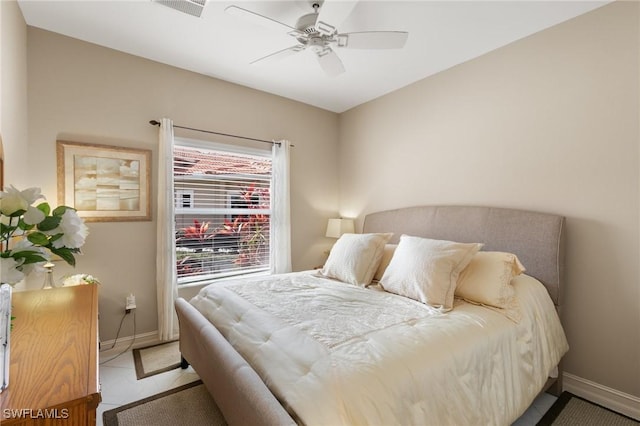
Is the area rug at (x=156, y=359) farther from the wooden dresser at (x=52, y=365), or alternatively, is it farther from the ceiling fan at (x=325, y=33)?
the ceiling fan at (x=325, y=33)

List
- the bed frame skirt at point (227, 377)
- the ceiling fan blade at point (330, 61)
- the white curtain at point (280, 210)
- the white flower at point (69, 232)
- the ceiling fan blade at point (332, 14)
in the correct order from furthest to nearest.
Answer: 1. the white curtain at point (280, 210)
2. the ceiling fan blade at point (330, 61)
3. the ceiling fan blade at point (332, 14)
4. the bed frame skirt at point (227, 377)
5. the white flower at point (69, 232)

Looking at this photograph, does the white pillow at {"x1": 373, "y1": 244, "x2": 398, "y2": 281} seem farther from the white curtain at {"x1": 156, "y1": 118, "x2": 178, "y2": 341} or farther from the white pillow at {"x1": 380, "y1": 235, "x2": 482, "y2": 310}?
the white curtain at {"x1": 156, "y1": 118, "x2": 178, "y2": 341}

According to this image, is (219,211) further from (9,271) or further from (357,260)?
(9,271)

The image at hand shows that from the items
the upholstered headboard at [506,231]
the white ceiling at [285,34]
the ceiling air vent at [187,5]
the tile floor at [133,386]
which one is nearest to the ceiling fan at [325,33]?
the white ceiling at [285,34]

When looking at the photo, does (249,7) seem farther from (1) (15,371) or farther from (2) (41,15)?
(1) (15,371)

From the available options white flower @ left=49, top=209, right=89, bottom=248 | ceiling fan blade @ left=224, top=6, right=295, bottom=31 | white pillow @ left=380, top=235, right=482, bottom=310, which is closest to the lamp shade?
white pillow @ left=380, top=235, right=482, bottom=310

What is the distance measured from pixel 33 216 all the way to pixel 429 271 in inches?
77.1

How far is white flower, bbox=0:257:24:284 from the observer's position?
2.31 ft

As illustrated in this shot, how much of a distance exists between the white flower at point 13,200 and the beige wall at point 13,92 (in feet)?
4.65

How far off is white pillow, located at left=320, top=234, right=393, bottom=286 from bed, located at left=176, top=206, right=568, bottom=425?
0.14m

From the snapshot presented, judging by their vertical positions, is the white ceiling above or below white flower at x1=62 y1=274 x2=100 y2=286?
above

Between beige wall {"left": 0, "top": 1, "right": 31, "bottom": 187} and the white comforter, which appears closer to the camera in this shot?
the white comforter

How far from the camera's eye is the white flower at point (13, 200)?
704 millimetres

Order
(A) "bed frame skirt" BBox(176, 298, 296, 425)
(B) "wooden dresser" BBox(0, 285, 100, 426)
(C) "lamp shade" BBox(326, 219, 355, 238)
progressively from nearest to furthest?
(B) "wooden dresser" BBox(0, 285, 100, 426), (A) "bed frame skirt" BBox(176, 298, 296, 425), (C) "lamp shade" BBox(326, 219, 355, 238)
